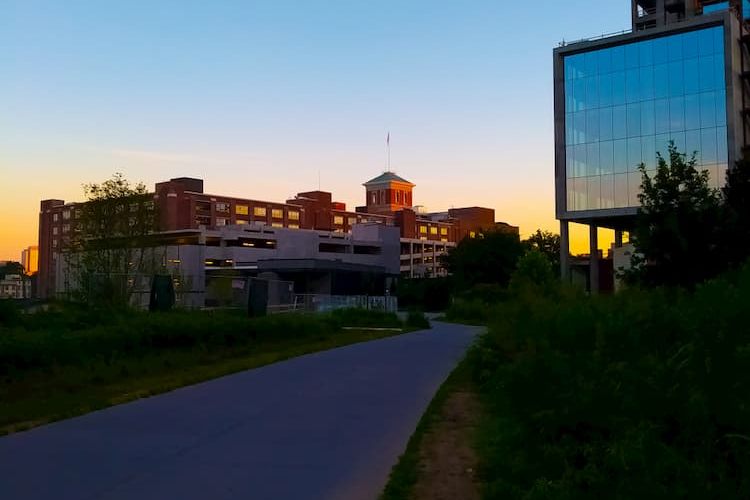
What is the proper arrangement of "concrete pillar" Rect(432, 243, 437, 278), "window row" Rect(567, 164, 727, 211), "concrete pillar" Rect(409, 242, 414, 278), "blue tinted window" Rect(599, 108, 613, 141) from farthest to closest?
"concrete pillar" Rect(432, 243, 437, 278), "concrete pillar" Rect(409, 242, 414, 278), "blue tinted window" Rect(599, 108, 613, 141), "window row" Rect(567, 164, 727, 211)

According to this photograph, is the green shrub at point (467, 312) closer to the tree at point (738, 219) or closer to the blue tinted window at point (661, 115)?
the blue tinted window at point (661, 115)

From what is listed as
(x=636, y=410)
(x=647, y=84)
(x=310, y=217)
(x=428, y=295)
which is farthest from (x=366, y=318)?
(x=310, y=217)

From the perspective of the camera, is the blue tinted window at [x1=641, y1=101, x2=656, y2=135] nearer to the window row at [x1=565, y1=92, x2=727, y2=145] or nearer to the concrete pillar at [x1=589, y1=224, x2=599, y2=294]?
the window row at [x1=565, y1=92, x2=727, y2=145]

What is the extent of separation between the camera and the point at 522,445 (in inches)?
248

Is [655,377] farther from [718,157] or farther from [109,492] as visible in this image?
[718,157]

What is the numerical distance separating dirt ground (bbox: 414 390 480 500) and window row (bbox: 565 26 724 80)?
53845 millimetres

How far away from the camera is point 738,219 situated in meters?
18.0

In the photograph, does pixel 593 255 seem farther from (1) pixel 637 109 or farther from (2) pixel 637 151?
(1) pixel 637 109

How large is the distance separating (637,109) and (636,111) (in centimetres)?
17

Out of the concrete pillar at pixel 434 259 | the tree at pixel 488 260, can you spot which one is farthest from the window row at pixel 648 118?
the concrete pillar at pixel 434 259

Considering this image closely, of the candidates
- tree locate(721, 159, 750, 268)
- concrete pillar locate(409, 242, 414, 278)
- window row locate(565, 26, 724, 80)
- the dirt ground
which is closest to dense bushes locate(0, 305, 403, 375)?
the dirt ground

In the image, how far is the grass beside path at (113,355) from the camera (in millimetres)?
11625

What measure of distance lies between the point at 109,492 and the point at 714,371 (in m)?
4.90

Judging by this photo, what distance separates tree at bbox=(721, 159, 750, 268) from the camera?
17438mm
